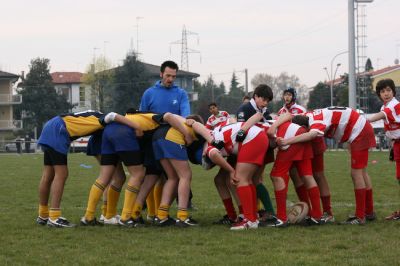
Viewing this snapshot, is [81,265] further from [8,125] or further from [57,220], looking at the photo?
[8,125]

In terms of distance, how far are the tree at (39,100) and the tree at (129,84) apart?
5979 mm

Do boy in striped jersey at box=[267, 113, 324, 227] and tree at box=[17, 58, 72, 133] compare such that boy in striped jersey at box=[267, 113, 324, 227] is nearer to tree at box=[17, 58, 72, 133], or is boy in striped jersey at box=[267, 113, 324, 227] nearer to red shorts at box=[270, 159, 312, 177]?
red shorts at box=[270, 159, 312, 177]

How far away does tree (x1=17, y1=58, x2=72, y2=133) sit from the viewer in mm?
73438

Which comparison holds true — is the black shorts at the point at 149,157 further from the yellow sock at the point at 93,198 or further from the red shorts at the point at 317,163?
the red shorts at the point at 317,163

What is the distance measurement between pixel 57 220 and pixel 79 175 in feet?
36.0

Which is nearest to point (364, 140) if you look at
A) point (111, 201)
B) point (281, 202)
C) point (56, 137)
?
point (281, 202)

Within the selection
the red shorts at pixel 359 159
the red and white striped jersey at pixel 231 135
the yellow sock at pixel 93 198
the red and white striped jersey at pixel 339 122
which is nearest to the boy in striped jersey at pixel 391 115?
the red and white striped jersey at pixel 339 122

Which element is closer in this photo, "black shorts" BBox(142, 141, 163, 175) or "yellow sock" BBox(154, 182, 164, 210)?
"black shorts" BBox(142, 141, 163, 175)

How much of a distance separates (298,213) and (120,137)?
238 cm

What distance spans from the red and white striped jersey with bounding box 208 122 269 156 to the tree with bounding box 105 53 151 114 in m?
60.5

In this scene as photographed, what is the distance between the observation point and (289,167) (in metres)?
8.34

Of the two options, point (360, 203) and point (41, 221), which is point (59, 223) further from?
point (360, 203)

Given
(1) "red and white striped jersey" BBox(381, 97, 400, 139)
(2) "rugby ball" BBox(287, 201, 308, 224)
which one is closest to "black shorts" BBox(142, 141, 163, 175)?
(2) "rugby ball" BBox(287, 201, 308, 224)

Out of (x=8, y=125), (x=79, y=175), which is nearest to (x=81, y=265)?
(x=79, y=175)
